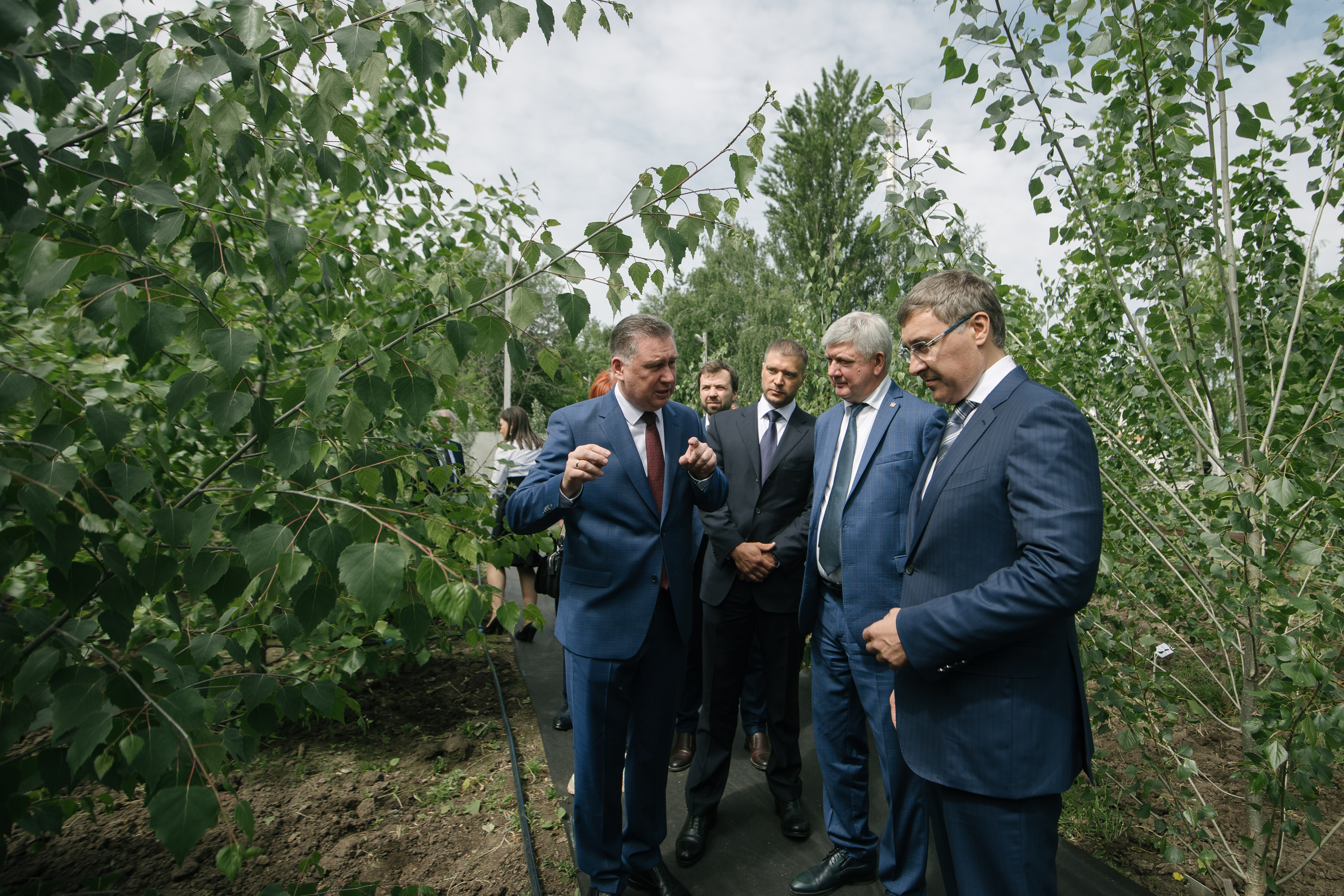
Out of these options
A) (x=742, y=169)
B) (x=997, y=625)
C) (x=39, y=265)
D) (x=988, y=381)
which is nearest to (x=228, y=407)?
(x=39, y=265)

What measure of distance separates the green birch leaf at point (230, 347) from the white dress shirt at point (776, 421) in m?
2.69

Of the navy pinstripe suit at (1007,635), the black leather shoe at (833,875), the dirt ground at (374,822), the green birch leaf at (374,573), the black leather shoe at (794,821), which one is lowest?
the black leather shoe at (833,875)

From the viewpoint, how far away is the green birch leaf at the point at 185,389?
1.22m

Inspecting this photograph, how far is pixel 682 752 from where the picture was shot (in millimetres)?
4000

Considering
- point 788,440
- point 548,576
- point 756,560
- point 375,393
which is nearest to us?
point 375,393

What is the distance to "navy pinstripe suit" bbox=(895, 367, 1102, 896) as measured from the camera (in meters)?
1.58

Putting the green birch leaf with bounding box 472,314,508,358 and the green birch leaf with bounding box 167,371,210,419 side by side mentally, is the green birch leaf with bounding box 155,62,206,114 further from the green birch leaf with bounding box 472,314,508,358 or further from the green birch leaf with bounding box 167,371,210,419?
the green birch leaf with bounding box 472,314,508,358

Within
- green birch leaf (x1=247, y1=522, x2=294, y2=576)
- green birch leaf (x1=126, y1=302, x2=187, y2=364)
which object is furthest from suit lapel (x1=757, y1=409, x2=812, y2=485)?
green birch leaf (x1=126, y1=302, x2=187, y2=364)

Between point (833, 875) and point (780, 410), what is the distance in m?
2.13

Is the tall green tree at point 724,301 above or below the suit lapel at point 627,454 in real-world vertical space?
above

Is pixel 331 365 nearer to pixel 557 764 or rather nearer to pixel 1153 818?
pixel 557 764

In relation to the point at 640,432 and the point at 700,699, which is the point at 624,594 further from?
the point at 700,699

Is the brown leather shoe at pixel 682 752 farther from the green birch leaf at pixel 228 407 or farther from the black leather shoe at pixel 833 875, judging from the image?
the green birch leaf at pixel 228 407

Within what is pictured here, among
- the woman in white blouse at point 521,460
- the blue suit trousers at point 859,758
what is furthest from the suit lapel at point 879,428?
the woman in white blouse at point 521,460
